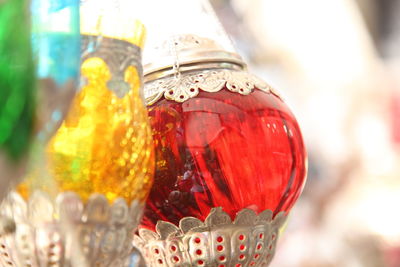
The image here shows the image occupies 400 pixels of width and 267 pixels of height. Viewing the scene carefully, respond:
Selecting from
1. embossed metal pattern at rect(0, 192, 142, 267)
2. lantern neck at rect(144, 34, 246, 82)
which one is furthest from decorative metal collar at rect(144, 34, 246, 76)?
embossed metal pattern at rect(0, 192, 142, 267)

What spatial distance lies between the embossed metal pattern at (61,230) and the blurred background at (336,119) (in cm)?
106

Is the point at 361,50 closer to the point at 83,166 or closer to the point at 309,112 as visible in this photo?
the point at 309,112

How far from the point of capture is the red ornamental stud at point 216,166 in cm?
32

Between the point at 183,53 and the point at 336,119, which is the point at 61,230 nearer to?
the point at 183,53

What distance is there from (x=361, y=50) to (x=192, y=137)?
259 centimetres

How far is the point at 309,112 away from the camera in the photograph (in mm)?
2223

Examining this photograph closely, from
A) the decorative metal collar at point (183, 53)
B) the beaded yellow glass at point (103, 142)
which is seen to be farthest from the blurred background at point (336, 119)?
the beaded yellow glass at point (103, 142)

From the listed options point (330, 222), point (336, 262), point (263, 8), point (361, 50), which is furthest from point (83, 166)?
point (361, 50)

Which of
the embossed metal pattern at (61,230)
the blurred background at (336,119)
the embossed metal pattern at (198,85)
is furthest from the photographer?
the blurred background at (336,119)

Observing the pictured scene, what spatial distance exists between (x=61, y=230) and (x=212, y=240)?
0.37 feet

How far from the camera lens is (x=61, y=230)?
25 centimetres

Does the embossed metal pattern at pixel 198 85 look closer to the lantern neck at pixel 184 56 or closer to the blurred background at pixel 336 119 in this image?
the lantern neck at pixel 184 56

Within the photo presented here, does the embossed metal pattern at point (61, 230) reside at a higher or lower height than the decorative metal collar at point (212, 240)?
higher

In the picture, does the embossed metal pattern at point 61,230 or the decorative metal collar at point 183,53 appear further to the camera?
the decorative metal collar at point 183,53
